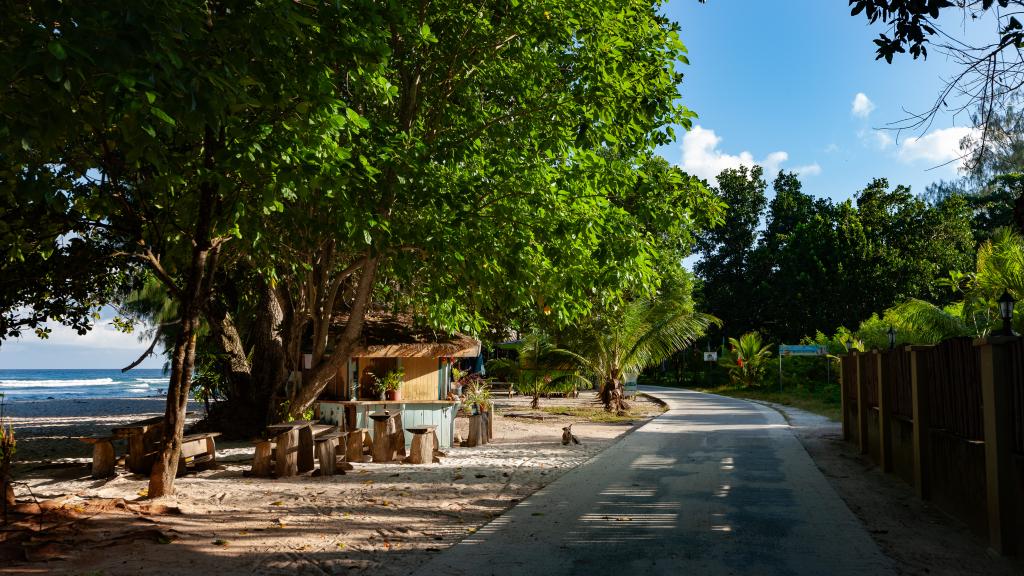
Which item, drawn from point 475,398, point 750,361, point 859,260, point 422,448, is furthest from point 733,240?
point 422,448

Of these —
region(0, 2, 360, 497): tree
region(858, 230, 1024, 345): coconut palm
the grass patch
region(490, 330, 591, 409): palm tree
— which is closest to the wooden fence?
region(0, 2, 360, 497): tree

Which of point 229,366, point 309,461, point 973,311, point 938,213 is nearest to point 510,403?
point 229,366

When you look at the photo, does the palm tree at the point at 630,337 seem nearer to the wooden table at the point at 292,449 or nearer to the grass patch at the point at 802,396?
the grass patch at the point at 802,396

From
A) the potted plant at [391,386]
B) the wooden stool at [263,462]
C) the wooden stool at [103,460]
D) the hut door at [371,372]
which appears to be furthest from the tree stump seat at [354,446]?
the wooden stool at [103,460]

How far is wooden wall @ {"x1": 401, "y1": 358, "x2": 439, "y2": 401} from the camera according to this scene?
14.1m

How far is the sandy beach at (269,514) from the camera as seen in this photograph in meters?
5.56

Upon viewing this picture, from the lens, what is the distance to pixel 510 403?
26891 mm

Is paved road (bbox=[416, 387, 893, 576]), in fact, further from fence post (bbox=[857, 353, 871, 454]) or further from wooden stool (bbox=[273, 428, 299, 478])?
wooden stool (bbox=[273, 428, 299, 478])

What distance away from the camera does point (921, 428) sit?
8.09m

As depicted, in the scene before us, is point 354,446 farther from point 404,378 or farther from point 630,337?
point 630,337

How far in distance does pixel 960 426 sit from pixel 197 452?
914 centimetres

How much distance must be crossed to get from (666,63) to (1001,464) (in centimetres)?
628

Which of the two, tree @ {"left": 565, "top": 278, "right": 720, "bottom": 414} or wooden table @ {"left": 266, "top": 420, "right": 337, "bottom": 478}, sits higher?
tree @ {"left": 565, "top": 278, "right": 720, "bottom": 414}

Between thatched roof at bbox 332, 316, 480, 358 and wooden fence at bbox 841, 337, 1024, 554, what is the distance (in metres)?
7.17
